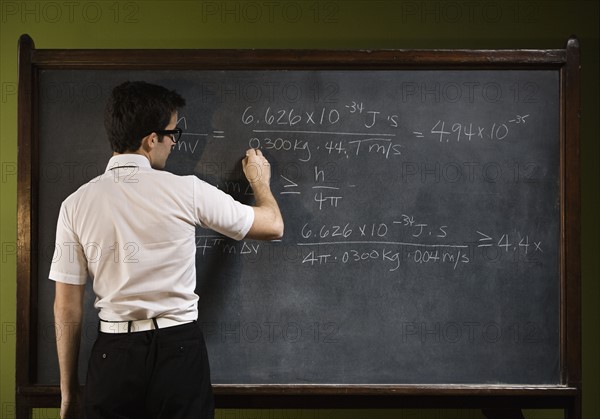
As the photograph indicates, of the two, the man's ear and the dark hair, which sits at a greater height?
the dark hair

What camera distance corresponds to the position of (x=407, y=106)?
2039 millimetres

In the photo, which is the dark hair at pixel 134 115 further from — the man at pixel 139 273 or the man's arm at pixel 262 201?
the man's arm at pixel 262 201

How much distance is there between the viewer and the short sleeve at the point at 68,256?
5.61 ft

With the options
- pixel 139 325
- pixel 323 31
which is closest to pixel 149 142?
pixel 139 325

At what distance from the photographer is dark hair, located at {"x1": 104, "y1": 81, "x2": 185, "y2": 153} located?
1741mm

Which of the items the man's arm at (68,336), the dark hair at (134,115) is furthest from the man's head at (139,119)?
the man's arm at (68,336)

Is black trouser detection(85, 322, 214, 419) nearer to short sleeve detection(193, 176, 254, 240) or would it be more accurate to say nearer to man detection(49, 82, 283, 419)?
man detection(49, 82, 283, 419)

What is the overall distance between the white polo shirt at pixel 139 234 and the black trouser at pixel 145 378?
0.07 meters

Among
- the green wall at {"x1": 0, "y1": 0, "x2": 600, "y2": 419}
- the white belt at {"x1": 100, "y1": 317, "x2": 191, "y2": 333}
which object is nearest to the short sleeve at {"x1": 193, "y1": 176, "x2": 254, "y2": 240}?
the white belt at {"x1": 100, "y1": 317, "x2": 191, "y2": 333}

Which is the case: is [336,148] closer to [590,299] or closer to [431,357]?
[431,357]

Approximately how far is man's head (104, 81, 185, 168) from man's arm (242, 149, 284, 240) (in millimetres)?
309

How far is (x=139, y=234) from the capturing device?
1621 mm

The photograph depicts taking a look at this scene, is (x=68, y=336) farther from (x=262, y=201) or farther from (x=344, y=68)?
(x=344, y=68)

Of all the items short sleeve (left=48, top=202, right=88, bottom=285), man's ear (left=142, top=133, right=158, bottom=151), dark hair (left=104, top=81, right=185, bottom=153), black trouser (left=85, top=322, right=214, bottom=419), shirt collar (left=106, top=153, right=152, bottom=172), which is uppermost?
dark hair (left=104, top=81, right=185, bottom=153)
